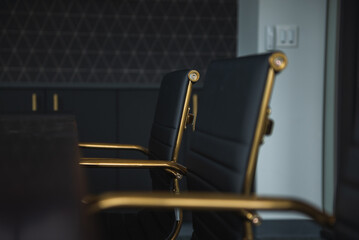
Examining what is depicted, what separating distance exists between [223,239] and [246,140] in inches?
8.7

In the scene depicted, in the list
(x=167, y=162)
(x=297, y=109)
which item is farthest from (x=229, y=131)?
(x=297, y=109)

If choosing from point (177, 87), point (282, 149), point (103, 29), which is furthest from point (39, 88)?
point (177, 87)

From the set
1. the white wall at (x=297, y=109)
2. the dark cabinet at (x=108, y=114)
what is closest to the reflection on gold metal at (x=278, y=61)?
the white wall at (x=297, y=109)

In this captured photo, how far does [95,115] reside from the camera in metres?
2.88

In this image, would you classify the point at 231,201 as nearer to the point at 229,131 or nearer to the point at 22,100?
the point at 229,131

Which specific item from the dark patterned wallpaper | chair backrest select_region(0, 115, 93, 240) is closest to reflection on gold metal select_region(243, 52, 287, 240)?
chair backrest select_region(0, 115, 93, 240)

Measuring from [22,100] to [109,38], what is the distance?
1.13m

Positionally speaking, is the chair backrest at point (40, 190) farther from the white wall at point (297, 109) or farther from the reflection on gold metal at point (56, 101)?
the reflection on gold metal at point (56, 101)

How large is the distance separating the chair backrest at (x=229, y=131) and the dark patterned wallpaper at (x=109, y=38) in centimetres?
273

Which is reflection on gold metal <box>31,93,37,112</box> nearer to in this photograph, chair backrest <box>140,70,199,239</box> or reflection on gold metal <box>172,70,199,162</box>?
chair backrest <box>140,70,199,239</box>

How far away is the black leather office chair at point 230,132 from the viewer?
845mm

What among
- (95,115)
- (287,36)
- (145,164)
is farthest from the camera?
(95,115)

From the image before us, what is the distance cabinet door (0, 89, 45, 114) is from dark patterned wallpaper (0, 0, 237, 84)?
2.85 ft

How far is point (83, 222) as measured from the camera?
0.51 m
